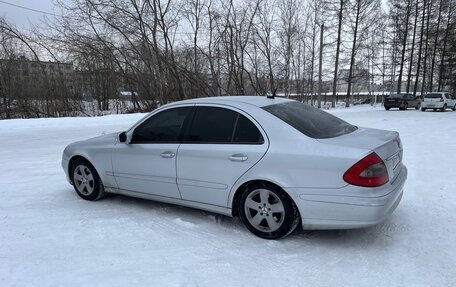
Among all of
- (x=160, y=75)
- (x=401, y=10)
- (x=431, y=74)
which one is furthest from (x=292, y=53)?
(x=431, y=74)

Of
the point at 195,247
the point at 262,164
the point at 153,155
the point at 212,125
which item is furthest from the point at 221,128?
the point at 195,247

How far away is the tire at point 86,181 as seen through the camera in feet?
Answer: 16.6

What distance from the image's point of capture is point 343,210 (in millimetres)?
3373

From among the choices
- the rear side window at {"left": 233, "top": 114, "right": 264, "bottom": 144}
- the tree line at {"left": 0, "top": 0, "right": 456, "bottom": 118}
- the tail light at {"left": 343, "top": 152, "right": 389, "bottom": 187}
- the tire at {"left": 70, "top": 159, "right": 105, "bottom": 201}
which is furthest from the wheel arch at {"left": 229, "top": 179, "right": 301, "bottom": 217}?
the tree line at {"left": 0, "top": 0, "right": 456, "bottom": 118}

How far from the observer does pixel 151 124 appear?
4598 millimetres

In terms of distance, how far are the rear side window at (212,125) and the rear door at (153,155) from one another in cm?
17

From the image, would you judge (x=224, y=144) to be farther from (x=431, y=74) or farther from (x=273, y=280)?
(x=431, y=74)

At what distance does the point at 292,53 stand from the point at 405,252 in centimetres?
3400

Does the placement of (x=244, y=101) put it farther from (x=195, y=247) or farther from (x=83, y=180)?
(x=83, y=180)

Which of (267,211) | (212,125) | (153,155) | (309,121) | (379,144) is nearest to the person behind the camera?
(379,144)

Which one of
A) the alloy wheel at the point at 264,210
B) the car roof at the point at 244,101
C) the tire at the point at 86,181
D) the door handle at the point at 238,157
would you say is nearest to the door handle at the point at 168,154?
the car roof at the point at 244,101

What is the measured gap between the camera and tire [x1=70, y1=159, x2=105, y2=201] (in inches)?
199

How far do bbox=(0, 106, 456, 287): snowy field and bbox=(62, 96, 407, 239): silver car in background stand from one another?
285mm

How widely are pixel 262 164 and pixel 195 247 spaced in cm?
110
